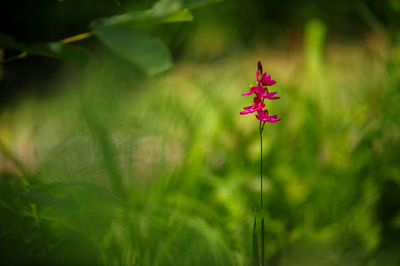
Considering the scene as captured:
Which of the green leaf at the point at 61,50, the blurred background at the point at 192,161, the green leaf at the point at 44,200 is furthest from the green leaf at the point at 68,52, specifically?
the blurred background at the point at 192,161

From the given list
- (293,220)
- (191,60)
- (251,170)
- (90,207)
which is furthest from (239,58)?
(90,207)

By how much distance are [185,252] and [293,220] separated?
46cm

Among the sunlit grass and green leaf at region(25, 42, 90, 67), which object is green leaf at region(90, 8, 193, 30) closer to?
green leaf at region(25, 42, 90, 67)

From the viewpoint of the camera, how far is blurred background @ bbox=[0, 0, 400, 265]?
2.19ft

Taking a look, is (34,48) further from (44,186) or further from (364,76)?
(364,76)

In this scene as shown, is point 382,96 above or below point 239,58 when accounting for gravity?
below

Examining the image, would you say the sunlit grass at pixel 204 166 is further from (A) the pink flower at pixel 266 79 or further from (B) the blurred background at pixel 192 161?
(A) the pink flower at pixel 266 79

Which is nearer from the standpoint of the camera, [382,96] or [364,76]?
[382,96]

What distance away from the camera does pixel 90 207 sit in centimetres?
64

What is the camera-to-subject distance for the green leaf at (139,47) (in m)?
0.29

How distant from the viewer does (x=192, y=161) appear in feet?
3.21

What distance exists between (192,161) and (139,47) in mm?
680

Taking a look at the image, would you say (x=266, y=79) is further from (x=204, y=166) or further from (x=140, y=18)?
(x=204, y=166)

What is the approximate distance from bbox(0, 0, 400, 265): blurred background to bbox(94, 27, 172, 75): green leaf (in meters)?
0.25
